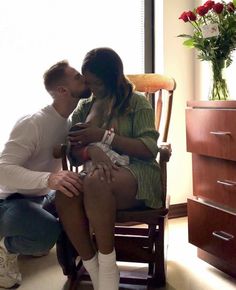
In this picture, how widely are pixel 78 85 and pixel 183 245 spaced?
1.05m

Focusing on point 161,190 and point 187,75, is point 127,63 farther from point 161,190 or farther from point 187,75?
point 161,190

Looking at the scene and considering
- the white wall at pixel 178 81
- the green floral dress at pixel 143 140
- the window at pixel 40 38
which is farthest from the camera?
the white wall at pixel 178 81

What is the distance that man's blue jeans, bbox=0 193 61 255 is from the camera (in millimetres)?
1473

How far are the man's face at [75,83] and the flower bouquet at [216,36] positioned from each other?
59 cm

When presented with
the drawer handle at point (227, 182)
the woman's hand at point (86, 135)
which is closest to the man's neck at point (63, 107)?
the woman's hand at point (86, 135)

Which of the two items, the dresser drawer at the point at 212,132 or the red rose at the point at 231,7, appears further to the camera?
the red rose at the point at 231,7

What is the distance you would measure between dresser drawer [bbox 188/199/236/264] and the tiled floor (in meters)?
0.10

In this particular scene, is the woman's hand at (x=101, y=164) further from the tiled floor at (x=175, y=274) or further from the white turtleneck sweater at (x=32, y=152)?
the tiled floor at (x=175, y=274)

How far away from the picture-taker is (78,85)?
1.58 m

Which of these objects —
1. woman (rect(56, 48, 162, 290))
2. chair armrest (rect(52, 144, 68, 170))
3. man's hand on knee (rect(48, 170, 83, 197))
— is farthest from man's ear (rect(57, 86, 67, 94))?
man's hand on knee (rect(48, 170, 83, 197))

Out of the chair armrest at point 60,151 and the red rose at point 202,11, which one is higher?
the red rose at point 202,11

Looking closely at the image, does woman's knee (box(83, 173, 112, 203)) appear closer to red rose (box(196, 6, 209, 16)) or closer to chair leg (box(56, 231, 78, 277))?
chair leg (box(56, 231, 78, 277))

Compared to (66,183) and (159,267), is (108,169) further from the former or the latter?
(159,267)

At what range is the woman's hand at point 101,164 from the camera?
55.7 inches
